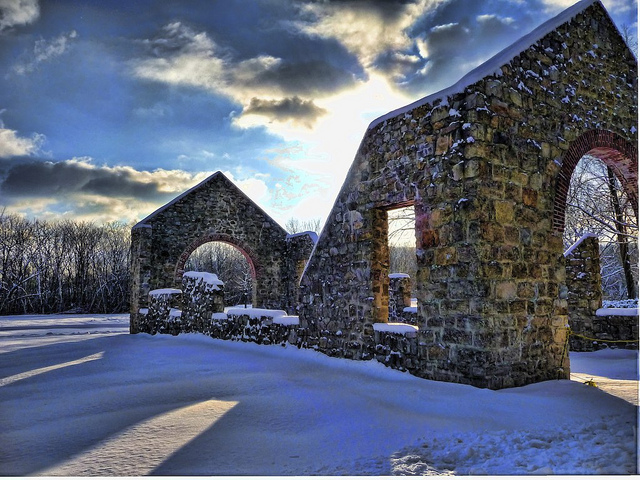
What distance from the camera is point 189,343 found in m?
9.42

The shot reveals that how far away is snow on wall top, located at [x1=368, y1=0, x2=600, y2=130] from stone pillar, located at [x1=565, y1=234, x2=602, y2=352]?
199 inches

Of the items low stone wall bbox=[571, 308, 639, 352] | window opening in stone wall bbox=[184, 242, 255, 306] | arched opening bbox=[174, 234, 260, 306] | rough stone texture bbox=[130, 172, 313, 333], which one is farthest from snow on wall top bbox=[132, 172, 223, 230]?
window opening in stone wall bbox=[184, 242, 255, 306]

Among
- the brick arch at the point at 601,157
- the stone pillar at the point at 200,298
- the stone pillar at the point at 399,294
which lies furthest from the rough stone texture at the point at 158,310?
the brick arch at the point at 601,157

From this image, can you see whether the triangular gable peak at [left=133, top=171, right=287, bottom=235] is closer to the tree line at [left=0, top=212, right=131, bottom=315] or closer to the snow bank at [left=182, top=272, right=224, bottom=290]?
the snow bank at [left=182, top=272, right=224, bottom=290]

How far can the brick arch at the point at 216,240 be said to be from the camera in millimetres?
13469

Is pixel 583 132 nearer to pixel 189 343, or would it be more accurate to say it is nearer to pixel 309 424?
pixel 309 424

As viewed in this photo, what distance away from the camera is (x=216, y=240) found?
14125 mm

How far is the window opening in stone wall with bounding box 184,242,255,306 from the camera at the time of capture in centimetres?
3017

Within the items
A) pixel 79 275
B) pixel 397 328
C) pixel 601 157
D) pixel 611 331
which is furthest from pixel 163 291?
pixel 79 275

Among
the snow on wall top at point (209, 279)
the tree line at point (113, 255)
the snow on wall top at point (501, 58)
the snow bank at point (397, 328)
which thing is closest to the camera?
the snow on wall top at point (501, 58)

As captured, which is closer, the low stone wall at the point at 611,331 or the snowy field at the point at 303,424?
the snowy field at the point at 303,424

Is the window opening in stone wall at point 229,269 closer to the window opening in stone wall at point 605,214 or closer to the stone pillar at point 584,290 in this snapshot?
the window opening in stone wall at point 605,214

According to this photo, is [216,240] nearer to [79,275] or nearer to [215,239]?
[215,239]

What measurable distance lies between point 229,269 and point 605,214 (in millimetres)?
27196
